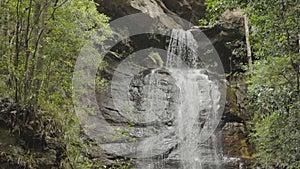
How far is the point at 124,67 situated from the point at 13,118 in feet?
28.7

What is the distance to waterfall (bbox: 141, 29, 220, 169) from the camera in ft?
31.4

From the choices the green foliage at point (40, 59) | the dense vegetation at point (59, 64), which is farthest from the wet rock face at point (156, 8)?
the dense vegetation at point (59, 64)

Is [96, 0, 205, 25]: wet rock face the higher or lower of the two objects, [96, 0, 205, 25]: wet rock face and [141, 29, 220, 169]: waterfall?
the higher

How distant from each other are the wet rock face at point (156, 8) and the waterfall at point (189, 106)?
4.21 ft

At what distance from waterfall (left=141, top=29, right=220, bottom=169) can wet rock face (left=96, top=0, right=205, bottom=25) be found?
128cm

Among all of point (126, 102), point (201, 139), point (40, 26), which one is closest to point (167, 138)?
point (201, 139)

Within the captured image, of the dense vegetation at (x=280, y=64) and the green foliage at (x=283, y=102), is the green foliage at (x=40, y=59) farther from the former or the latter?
the green foliage at (x=283, y=102)

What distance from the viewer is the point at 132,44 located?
13.2 m

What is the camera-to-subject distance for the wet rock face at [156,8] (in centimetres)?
1222

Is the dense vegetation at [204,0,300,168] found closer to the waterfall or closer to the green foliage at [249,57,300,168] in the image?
the green foliage at [249,57,300,168]

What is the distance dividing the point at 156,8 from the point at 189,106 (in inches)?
187

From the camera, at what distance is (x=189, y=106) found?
11516 millimetres

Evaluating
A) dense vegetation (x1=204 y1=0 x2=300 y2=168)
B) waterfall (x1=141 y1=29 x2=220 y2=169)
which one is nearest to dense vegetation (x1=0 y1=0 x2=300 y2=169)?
dense vegetation (x1=204 y1=0 x2=300 y2=168)

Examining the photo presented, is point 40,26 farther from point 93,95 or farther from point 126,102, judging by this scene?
point 126,102
